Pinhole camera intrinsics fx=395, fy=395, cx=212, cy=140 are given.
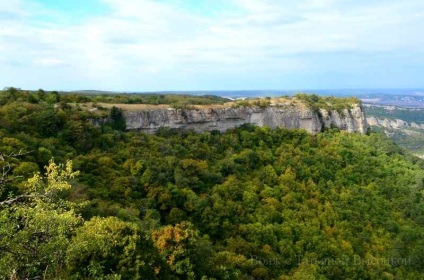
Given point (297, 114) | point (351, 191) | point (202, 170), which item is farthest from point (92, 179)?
point (297, 114)

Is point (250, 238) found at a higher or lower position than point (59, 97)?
lower

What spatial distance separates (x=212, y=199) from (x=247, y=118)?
66.9ft

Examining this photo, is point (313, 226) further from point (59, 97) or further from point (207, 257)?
point (59, 97)

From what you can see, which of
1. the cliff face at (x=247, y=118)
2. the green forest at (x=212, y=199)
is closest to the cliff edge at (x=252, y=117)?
the cliff face at (x=247, y=118)

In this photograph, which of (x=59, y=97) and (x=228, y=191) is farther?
(x=59, y=97)

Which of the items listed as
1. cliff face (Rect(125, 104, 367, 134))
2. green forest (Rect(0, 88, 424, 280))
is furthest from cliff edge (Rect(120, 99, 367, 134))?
green forest (Rect(0, 88, 424, 280))

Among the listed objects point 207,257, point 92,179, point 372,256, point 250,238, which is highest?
point 92,179

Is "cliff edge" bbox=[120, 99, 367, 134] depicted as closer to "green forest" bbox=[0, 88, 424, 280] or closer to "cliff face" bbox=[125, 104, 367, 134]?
"cliff face" bbox=[125, 104, 367, 134]

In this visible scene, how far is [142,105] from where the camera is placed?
4212cm

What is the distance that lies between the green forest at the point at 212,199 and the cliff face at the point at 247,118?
1.44m

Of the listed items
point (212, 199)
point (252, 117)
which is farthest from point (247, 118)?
point (212, 199)

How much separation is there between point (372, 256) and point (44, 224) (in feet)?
84.0

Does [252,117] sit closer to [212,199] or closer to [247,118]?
[247,118]

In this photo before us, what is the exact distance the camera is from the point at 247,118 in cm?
4822
